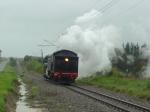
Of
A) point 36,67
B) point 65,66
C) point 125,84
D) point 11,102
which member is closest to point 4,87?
point 11,102

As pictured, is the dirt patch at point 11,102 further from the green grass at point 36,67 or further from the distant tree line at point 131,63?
the green grass at point 36,67

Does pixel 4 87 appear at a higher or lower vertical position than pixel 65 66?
lower

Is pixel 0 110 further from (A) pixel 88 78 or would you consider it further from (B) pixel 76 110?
(A) pixel 88 78

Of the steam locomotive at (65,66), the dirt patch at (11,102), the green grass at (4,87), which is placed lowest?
the dirt patch at (11,102)

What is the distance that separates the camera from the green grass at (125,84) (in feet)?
111

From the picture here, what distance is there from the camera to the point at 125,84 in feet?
138

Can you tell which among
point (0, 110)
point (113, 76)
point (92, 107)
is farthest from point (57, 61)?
point (0, 110)

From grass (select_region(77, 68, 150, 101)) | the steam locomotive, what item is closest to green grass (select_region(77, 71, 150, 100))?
grass (select_region(77, 68, 150, 101))

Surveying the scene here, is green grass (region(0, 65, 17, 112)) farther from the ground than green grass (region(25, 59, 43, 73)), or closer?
closer

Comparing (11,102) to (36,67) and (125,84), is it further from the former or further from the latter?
(36,67)

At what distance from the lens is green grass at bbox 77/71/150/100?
111 ft

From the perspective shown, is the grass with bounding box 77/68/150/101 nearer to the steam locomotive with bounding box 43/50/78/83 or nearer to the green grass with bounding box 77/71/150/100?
the green grass with bounding box 77/71/150/100

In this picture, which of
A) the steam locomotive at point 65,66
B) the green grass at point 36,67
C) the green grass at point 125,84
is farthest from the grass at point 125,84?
the green grass at point 36,67

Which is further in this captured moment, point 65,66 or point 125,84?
point 65,66
